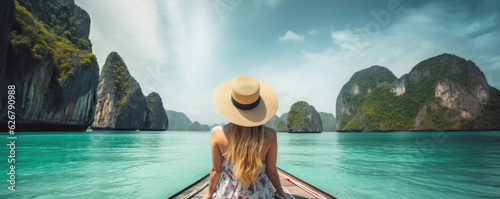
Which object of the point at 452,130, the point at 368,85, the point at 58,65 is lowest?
the point at 452,130

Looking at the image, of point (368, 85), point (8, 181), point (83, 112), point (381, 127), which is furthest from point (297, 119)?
point (8, 181)

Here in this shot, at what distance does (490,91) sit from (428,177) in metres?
126

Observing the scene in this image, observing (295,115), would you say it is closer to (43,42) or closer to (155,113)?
(155,113)

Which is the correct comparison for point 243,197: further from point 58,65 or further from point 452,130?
point 452,130

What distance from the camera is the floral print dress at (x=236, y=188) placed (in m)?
2.15

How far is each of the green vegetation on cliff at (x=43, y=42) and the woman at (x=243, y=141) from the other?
4462 centimetres

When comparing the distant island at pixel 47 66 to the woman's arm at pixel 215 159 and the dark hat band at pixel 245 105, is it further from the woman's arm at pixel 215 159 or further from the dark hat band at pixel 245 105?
the dark hat band at pixel 245 105

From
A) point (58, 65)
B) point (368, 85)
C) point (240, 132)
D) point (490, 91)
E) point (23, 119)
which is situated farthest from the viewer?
point (368, 85)

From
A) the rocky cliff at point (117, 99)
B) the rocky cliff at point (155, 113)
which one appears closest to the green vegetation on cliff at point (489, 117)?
the rocky cliff at point (117, 99)

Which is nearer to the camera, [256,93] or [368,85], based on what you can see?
[256,93]

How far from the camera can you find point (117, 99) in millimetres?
84438

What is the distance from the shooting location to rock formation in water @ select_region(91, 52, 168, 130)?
79.6m

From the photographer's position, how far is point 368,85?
156 m

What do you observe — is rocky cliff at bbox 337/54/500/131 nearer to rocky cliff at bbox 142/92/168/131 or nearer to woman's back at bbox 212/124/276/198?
rocky cliff at bbox 142/92/168/131
